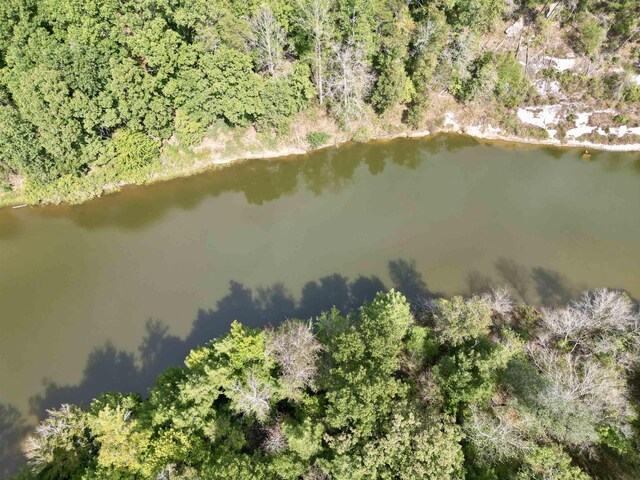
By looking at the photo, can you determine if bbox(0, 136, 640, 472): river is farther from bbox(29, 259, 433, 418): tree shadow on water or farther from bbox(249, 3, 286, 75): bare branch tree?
bbox(249, 3, 286, 75): bare branch tree

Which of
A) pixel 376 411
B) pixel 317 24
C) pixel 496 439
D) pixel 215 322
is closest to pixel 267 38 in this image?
pixel 317 24

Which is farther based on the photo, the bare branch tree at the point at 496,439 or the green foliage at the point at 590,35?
the green foliage at the point at 590,35

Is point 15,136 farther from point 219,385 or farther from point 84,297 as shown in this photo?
point 219,385

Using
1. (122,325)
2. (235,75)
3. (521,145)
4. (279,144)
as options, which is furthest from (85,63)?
(521,145)

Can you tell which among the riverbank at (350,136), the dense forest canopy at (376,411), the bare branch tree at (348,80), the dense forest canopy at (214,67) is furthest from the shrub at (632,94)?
the dense forest canopy at (376,411)

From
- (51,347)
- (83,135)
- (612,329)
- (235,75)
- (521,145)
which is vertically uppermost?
(235,75)

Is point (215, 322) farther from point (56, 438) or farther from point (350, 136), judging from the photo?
point (350, 136)

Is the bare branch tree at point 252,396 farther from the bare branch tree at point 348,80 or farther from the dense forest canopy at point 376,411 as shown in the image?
the bare branch tree at point 348,80

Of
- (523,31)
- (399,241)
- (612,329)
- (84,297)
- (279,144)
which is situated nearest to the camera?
(612,329)

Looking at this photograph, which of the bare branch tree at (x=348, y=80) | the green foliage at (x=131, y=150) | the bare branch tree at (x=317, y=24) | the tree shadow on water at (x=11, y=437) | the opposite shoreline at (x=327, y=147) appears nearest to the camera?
the tree shadow on water at (x=11, y=437)
